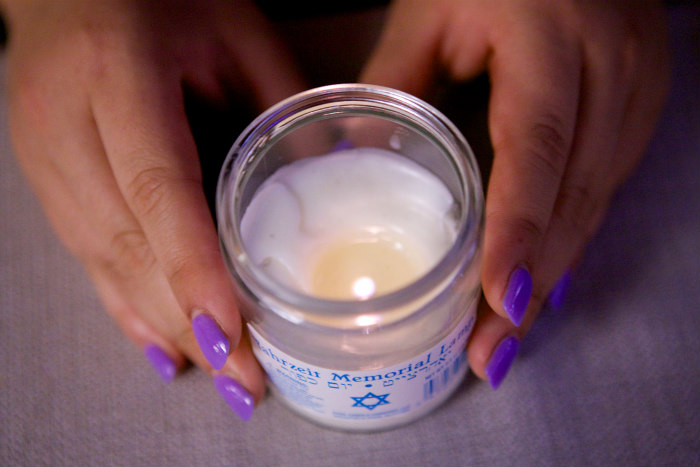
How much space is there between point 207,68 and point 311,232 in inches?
8.4

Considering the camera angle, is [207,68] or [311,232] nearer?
[311,232]

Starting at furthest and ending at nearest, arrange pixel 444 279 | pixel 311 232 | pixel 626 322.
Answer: pixel 626 322
pixel 311 232
pixel 444 279

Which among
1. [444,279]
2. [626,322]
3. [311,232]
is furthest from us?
[626,322]

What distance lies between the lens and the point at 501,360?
522mm

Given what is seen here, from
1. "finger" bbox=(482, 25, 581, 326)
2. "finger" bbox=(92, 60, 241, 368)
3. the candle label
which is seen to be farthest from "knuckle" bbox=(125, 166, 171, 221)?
"finger" bbox=(482, 25, 581, 326)

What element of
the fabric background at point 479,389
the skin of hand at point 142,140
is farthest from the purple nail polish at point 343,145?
the fabric background at point 479,389

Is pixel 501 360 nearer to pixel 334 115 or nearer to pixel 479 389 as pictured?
pixel 479 389

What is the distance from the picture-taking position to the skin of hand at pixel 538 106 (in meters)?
0.48

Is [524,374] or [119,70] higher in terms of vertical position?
[119,70]

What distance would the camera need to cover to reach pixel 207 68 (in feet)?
1.94

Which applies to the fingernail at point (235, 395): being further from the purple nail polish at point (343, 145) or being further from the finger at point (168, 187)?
the purple nail polish at point (343, 145)

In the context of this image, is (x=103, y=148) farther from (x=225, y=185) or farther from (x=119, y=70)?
(x=225, y=185)

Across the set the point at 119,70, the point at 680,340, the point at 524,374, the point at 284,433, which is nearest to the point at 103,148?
the point at 119,70

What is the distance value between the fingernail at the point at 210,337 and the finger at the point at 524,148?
0.19 m
